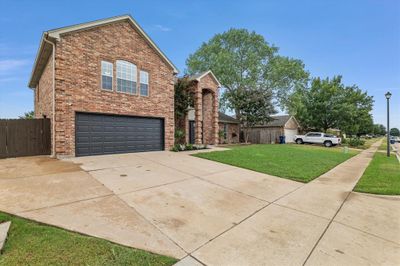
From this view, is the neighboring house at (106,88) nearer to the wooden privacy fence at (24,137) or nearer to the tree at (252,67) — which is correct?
the wooden privacy fence at (24,137)

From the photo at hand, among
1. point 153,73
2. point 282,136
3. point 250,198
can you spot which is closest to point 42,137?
point 153,73

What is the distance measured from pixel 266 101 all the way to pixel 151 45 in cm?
1495

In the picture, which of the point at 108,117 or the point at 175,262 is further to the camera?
the point at 108,117

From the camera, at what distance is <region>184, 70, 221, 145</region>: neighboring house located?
56.4 ft

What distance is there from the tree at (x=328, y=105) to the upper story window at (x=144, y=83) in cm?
2162

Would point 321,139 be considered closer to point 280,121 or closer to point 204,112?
point 280,121

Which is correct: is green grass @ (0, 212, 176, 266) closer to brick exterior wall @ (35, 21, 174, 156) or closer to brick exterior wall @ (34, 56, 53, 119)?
brick exterior wall @ (35, 21, 174, 156)

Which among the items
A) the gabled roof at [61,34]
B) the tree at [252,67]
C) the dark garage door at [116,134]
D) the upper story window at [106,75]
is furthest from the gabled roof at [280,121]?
the upper story window at [106,75]

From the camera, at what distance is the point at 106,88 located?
11.2m

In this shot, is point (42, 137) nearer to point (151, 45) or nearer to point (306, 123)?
point (151, 45)

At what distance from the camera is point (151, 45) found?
1316cm

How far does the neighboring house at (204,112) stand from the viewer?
56.4 feet

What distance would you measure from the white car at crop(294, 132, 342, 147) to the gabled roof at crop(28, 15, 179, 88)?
2109 centimetres

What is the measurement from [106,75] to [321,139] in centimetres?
2600
